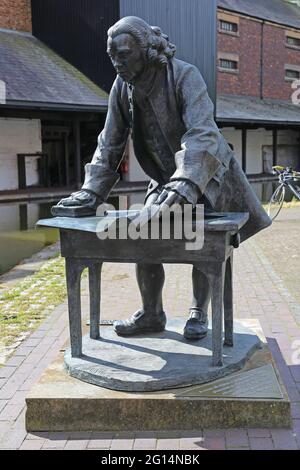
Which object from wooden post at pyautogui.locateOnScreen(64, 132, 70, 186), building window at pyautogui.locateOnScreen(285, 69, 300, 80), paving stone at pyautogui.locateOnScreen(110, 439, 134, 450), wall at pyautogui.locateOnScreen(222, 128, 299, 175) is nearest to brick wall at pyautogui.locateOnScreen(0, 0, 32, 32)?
wooden post at pyautogui.locateOnScreen(64, 132, 70, 186)

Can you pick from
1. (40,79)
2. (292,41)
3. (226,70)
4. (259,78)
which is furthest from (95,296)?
(292,41)

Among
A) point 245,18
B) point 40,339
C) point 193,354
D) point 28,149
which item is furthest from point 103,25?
point 193,354

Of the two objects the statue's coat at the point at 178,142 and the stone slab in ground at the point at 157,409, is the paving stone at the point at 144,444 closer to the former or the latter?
the stone slab in ground at the point at 157,409

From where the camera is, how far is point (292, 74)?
97.0 feet

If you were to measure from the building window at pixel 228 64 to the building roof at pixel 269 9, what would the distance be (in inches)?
82.7

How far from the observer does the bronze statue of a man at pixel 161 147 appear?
294 centimetres

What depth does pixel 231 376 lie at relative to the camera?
10.3 feet

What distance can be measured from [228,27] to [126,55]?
24376 mm

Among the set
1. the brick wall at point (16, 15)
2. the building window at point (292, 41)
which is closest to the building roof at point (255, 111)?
the building window at point (292, 41)

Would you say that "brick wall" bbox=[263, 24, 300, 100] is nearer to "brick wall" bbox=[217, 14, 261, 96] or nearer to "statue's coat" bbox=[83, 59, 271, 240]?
"brick wall" bbox=[217, 14, 261, 96]

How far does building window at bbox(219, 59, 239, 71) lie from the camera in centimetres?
2570

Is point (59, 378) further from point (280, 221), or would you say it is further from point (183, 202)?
point (280, 221)
